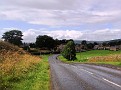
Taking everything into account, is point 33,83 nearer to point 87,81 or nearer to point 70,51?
point 87,81

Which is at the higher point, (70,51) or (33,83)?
(70,51)

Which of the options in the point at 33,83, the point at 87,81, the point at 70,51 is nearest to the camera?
the point at 33,83

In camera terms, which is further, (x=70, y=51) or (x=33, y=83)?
(x=70, y=51)

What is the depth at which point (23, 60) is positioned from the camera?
103 ft

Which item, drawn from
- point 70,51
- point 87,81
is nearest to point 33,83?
point 87,81

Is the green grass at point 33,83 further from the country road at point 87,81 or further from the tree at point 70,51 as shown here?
the tree at point 70,51

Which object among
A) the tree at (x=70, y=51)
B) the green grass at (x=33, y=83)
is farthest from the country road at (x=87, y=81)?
the tree at (x=70, y=51)

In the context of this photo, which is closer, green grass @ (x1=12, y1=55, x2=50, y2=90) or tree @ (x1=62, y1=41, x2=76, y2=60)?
green grass @ (x1=12, y1=55, x2=50, y2=90)

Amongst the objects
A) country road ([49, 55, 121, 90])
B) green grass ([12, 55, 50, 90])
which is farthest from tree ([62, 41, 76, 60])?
green grass ([12, 55, 50, 90])

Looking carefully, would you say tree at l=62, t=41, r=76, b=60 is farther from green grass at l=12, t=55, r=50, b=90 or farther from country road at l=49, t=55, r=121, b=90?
green grass at l=12, t=55, r=50, b=90

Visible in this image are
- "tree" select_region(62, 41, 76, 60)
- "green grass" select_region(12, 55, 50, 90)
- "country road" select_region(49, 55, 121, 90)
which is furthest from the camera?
"tree" select_region(62, 41, 76, 60)

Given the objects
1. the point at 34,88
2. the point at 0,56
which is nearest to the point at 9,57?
the point at 0,56

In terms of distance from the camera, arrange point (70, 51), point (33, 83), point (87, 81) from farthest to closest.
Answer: point (70, 51) < point (87, 81) < point (33, 83)

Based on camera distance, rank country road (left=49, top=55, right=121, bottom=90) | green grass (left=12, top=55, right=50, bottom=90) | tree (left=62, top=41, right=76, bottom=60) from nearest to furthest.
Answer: green grass (left=12, top=55, right=50, bottom=90) < country road (left=49, top=55, right=121, bottom=90) < tree (left=62, top=41, right=76, bottom=60)
